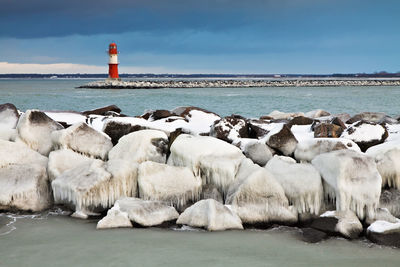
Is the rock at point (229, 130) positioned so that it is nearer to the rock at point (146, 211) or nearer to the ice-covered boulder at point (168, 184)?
the ice-covered boulder at point (168, 184)

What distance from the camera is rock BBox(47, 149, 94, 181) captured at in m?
6.18

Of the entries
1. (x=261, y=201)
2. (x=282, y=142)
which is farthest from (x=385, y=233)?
(x=282, y=142)

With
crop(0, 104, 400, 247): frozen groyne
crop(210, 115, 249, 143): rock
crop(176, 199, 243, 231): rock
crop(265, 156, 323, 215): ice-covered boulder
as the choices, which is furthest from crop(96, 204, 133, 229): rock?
crop(210, 115, 249, 143): rock

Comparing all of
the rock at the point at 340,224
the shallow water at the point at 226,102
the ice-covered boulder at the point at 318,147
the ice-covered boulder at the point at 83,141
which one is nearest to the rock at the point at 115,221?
the ice-covered boulder at the point at 83,141

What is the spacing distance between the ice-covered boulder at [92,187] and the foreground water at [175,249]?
47 cm

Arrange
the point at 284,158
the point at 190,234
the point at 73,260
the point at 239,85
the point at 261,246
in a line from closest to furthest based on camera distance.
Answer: the point at 73,260 < the point at 261,246 < the point at 190,234 < the point at 284,158 < the point at 239,85

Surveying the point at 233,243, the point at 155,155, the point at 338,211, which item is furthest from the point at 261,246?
the point at 155,155

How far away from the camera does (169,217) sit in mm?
5359

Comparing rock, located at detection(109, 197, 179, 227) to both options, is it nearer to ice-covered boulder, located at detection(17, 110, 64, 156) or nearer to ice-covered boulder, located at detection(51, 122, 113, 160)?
ice-covered boulder, located at detection(51, 122, 113, 160)

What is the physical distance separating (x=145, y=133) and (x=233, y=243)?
2663 mm

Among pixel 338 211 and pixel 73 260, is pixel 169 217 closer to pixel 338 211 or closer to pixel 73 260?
pixel 73 260

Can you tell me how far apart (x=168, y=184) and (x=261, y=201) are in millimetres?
1260

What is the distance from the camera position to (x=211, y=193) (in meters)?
5.89

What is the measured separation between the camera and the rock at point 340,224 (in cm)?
491
